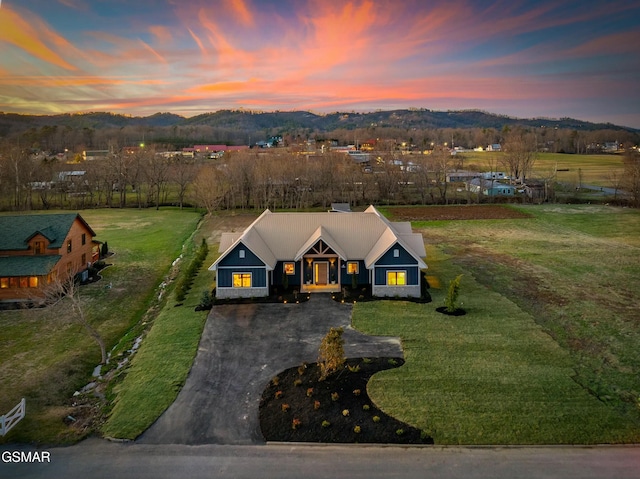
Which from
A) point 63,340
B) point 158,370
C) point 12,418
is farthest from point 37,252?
point 12,418

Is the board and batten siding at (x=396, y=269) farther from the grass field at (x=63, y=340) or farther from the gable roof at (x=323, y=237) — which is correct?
the grass field at (x=63, y=340)

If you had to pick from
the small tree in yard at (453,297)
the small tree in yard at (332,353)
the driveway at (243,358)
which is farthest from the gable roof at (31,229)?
the small tree in yard at (453,297)

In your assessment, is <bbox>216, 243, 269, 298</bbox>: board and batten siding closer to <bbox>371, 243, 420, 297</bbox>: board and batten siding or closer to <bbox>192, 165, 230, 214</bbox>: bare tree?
<bbox>371, 243, 420, 297</bbox>: board and batten siding

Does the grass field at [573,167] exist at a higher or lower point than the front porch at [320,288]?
higher

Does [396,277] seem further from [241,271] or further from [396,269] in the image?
[241,271]

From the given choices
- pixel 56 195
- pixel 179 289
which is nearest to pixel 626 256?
pixel 179 289

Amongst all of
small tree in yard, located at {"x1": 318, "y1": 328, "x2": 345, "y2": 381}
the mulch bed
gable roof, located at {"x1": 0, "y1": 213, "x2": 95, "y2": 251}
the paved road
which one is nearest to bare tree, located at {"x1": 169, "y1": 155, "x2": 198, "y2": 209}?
gable roof, located at {"x1": 0, "y1": 213, "x2": 95, "y2": 251}
